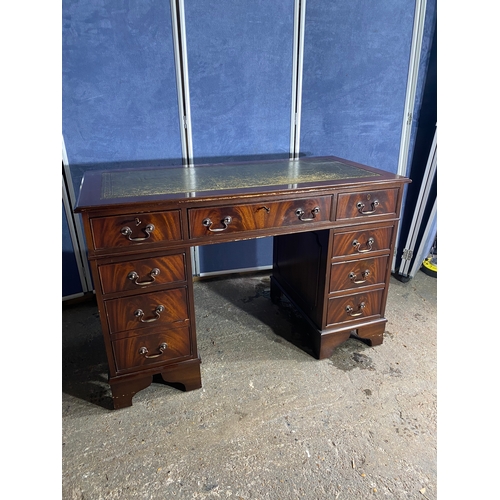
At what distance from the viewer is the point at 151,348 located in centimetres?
156

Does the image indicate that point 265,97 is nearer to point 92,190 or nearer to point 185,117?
point 185,117

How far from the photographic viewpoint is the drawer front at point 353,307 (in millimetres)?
1801

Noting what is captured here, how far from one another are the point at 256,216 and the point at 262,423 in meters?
0.83

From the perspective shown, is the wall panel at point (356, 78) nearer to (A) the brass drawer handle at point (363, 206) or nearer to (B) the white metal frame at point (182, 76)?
(B) the white metal frame at point (182, 76)

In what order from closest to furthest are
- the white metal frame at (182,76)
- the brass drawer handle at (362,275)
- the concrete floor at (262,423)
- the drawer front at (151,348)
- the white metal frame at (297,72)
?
the concrete floor at (262,423) < the drawer front at (151,348) < the brass drawer handle at (362,275) < the white metal frame at (182,76) < the white metal frame at (297,72)

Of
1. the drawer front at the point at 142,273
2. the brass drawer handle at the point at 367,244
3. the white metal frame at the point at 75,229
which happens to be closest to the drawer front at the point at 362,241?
the brass drawer handle at the point at 367,244

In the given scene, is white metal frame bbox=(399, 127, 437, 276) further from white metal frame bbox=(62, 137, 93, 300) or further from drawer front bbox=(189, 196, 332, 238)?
white metal frame bbox=(62, 137, 93, 300)

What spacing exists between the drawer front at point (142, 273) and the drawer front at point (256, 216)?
0.47 ft

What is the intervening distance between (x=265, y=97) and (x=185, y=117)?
0.48m

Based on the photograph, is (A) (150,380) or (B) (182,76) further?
(B) (182,76)

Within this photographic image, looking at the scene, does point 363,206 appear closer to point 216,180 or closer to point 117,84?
point 216,180

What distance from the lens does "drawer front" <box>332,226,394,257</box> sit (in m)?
1.66

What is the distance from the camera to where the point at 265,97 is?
7.11 ft

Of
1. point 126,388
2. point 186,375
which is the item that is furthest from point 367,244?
point 126,388
